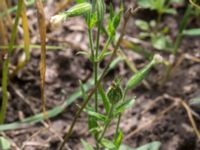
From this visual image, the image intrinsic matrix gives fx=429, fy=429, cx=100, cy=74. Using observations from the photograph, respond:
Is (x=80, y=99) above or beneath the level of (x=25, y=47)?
beneath

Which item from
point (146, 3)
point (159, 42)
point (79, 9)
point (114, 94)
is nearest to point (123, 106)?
point (114, 94)

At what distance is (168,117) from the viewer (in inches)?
61.1

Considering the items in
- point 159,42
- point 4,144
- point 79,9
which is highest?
point 79,9

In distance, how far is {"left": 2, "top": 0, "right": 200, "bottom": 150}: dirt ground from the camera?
1.50 m

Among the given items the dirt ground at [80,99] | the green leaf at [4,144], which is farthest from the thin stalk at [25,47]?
the green leaf at [4,144]

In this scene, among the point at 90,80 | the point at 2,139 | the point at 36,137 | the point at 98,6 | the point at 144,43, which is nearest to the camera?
the point at 98,6

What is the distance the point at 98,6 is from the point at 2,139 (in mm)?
582

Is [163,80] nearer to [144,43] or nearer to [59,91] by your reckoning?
[144,43]

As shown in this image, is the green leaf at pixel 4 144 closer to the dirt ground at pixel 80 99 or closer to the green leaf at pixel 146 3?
the dirt ground at pixel 80 99

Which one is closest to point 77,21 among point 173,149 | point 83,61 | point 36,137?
point 83,61

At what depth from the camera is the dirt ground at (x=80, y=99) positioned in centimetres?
150

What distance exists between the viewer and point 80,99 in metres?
1.61

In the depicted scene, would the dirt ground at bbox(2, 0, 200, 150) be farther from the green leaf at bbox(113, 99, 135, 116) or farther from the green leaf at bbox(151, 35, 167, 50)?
the green leaf at bbox(113, 99, 135, 116)

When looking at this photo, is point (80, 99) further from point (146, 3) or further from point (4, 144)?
point (146, 3)
